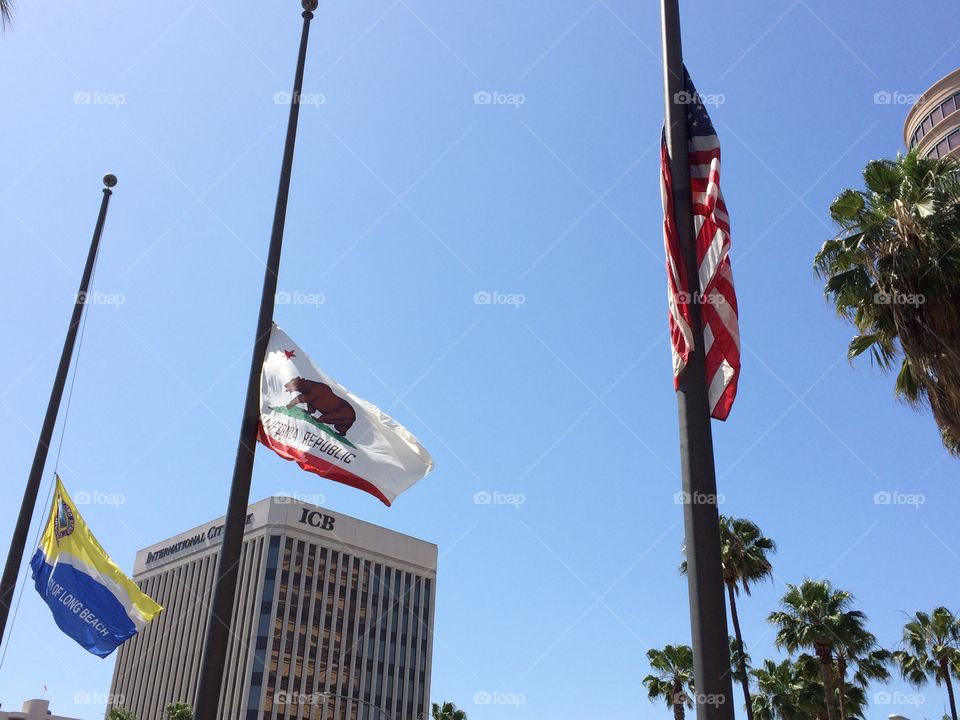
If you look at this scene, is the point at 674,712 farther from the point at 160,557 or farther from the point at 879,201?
the point at 160,557

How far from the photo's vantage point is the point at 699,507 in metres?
6.20

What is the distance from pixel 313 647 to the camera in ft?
347

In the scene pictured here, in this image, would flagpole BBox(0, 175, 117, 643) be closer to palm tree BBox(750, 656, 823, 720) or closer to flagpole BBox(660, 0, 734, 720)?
flagpole BBox(660, 0, 734, 720)

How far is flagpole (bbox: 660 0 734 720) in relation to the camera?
5715 millimetres

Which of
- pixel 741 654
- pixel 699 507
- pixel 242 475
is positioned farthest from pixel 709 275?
pixel 741 654

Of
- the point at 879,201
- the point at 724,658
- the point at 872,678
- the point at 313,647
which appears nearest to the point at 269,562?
the point at 313,647

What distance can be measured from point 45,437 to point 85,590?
2651 mm

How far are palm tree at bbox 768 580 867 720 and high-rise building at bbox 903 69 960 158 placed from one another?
4049 cm

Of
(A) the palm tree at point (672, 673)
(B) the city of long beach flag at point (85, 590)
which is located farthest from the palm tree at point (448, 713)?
(B) the city of long beach flag at point (85, 590)

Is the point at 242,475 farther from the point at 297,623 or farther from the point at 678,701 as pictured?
the point at 297,623

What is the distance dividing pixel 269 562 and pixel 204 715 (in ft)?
338

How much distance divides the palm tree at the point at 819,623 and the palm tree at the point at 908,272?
2387 cm

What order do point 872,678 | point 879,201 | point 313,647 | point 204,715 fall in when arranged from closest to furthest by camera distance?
point 204,715, point 879,201, point 872,678, point 313,647

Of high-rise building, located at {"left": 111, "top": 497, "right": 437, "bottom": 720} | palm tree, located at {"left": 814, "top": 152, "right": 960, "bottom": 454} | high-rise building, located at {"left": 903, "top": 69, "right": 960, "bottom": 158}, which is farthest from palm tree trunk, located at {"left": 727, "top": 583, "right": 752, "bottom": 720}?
high-rise building, located at {"left": 111, "top": 497, "right": 437, "bottom": 720}
